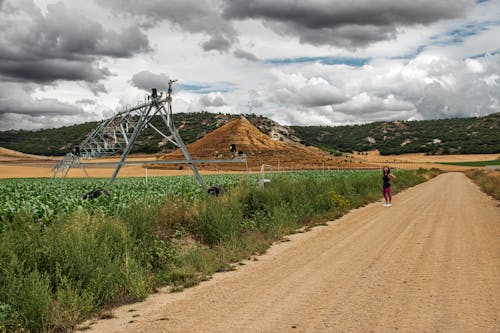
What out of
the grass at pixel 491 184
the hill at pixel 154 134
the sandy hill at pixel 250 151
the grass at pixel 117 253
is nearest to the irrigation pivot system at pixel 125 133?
the grass at pixel 117 253

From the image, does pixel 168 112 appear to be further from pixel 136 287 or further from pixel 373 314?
pixel 373 314

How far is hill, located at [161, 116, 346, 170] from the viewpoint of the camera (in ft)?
265

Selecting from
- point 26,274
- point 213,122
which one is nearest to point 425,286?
point 26,274

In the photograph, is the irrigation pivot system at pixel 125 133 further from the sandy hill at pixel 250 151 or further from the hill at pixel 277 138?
A: the hill at pixel 277 138

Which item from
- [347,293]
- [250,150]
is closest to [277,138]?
[250,150]

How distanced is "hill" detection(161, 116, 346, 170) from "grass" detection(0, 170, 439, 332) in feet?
208

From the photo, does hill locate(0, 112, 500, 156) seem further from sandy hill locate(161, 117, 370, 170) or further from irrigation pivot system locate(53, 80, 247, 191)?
irrigation pivot system locate(53, 80, 247, 191)

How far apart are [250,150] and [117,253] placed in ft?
261

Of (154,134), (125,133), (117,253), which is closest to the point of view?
(117,253)

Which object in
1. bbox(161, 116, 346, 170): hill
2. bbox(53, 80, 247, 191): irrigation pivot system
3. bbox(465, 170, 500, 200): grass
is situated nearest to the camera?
bbox(53, 80, 247, 191): irrigation pivot system

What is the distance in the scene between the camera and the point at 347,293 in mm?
7426

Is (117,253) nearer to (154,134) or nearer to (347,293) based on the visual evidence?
(347,293)

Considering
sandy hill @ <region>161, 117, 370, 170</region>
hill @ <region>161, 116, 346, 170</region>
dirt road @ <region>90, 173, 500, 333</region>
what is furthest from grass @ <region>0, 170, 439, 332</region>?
hill @ <region>161, 116, 346, 170</region>

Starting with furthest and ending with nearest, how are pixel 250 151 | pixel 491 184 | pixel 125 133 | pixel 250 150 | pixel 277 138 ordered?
pixel 277 138 < pixel 250 150 < pixel 250 151 < pixel 491 184 < pixel 125 133
